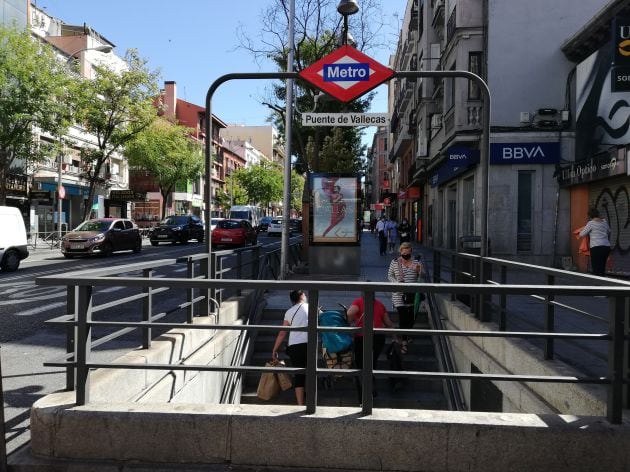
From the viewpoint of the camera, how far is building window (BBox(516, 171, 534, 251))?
1745cm

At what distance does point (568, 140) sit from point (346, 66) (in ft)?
41.2

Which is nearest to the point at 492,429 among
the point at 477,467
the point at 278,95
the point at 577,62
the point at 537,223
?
the point at 477,467

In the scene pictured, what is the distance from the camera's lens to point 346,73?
679cm

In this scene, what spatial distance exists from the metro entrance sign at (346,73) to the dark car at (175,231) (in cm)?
2464

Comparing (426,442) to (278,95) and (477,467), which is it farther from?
(278,95)

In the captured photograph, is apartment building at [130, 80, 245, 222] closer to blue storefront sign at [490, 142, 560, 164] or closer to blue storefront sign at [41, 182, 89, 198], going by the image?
blue storefront sign at [41, 182, 89, 198]

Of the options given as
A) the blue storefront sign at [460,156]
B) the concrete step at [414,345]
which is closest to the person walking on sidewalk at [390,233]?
the blue storefront sign at [460,156]

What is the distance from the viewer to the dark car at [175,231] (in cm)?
3005

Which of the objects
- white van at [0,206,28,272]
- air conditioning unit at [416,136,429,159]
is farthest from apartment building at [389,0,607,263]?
white van at [0,206,28,272]

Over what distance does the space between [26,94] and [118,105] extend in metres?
7.57

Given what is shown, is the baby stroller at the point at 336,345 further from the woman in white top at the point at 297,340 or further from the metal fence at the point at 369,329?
the metal fence at the point at 369,329

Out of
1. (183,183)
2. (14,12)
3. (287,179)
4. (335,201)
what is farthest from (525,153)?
(183,183)

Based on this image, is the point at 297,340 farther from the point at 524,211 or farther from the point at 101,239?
the point at 101,239

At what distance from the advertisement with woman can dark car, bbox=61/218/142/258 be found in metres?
11.1
